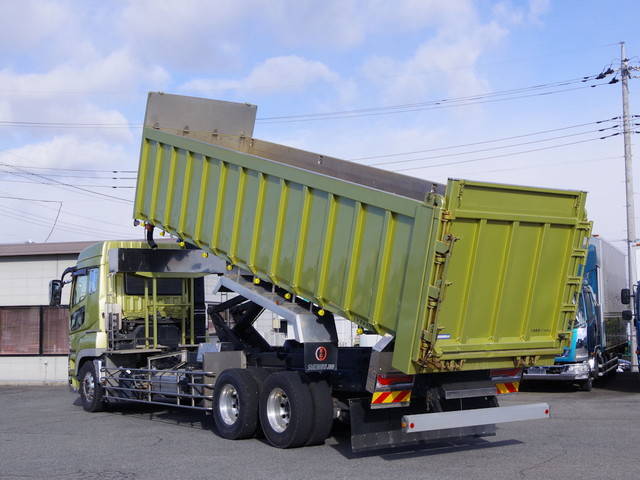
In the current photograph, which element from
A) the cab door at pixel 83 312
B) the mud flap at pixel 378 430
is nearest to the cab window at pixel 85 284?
the cab door at pixel 83 312

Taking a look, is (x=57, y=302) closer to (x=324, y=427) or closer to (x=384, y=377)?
(x=324, y=427)

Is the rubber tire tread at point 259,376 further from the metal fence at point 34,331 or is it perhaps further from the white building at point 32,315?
the metal fence at point 34,331

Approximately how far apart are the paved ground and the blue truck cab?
10.3 feet

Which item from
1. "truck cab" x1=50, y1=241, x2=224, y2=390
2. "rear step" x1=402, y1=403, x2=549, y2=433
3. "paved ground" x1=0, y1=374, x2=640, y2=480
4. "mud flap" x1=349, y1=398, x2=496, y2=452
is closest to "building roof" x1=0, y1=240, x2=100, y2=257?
"truck cab" x1=50, y1=241, x2=224, y2=390

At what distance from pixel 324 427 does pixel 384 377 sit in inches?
54.9

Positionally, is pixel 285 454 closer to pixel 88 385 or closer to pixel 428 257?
pixel 428 257

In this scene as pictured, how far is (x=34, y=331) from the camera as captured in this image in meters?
22.6

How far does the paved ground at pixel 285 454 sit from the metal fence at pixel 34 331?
9261mm

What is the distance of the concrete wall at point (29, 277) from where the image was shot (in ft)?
73.9

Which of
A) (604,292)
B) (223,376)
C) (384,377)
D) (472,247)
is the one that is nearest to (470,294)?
(472,247)

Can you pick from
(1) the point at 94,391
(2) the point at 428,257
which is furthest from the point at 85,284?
(2) the point at 428,257

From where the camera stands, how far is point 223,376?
10.5 meters

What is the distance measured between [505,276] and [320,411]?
2.72 metres

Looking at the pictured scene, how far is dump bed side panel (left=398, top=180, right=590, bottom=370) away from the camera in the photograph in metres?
8.15
